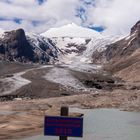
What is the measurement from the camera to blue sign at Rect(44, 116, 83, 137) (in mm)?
13617

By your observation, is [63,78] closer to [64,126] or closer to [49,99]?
[49,99]

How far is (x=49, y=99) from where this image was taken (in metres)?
106

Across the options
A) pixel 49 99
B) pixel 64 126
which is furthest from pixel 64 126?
pixel 49 99

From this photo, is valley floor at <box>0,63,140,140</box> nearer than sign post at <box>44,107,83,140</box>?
No

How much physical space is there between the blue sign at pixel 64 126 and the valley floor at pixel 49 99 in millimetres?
33900

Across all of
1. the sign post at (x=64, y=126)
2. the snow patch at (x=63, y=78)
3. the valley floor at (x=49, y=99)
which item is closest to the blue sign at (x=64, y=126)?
the sign post at (x=64, y=126)

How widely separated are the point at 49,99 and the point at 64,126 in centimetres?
9290

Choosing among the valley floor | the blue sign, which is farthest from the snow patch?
the blue sign

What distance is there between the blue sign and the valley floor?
111ft

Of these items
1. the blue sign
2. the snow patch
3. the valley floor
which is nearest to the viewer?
the blue sign

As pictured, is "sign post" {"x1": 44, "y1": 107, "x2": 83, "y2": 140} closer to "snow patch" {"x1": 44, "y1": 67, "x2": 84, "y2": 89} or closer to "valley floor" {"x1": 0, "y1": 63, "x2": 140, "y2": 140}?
"valley floor" {"x1": 0, "y1": 63, "x2": 140, "y2": 140}

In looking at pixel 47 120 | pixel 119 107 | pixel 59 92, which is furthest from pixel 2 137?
pixel 59 92

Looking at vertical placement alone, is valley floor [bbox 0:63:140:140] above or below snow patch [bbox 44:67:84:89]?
below

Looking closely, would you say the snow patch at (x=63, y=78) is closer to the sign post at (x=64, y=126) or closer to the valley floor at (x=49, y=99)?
the valley floor at (x=49, y=99)
